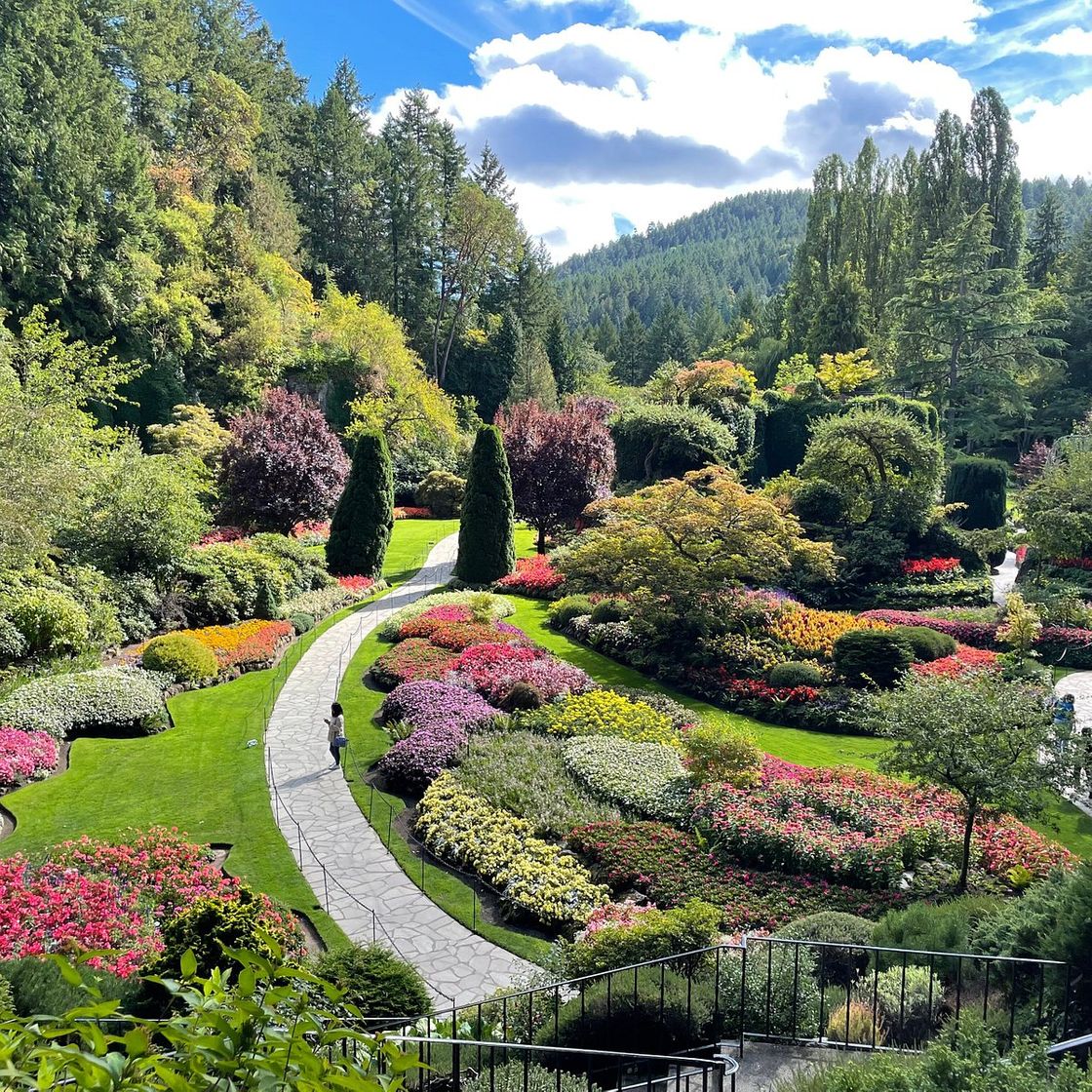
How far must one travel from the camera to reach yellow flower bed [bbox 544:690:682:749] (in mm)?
15008

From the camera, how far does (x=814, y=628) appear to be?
19.6 m

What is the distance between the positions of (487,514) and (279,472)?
6.80 metres

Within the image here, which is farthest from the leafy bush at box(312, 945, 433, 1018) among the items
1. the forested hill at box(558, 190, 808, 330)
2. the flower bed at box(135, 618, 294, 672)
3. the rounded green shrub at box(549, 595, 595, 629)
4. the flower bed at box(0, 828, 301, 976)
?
the forested hill at box(558, 190, 808, 330)

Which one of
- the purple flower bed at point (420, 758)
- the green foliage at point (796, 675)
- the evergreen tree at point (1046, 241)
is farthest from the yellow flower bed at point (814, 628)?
the evergreen tree at point (1046, 241)

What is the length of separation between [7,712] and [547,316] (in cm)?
5230

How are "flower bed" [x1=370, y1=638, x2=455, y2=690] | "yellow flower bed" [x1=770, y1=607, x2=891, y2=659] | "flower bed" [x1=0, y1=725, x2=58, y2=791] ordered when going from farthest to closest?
"yellow flower bed" [x1=770, y1=607, x2=891, y2=659] → "flower bed" [x1=370, y1=638, x2=455, y2=690] → "flower bed" [x1=0, y1=725, x2=58, y2=791]

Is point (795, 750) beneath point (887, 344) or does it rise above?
beneath

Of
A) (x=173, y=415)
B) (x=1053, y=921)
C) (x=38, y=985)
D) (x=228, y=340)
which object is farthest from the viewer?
(x=228, y=340)

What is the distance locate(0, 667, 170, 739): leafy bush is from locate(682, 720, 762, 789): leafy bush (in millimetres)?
9688

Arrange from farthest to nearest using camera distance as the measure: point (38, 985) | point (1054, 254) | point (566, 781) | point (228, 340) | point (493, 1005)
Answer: point (1054, 254)
point (228, 340)
point (566, 781)
point (493, 1005)
point (38, 985)

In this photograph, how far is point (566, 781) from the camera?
42.9 ft

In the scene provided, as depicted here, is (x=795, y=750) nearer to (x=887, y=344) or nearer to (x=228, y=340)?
(x=228, y=340)

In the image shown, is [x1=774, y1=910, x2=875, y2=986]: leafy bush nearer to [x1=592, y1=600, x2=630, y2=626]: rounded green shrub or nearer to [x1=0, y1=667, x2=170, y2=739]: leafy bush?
[x1=0, y1=667, x2=170, y2=739]: leafy bush

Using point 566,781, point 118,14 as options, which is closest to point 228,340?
point 118,14
